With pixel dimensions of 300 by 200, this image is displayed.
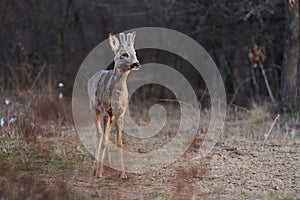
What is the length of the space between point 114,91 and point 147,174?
135cm

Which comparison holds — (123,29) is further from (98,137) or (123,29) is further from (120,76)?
(120,76)

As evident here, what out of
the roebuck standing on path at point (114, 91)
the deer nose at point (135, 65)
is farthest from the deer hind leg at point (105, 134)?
the deer nose at point (135, 65)

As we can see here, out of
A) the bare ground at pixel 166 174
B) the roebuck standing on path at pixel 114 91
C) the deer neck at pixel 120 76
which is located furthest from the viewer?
the deer neck at pixel 120 76

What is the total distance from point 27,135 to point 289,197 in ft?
18.4

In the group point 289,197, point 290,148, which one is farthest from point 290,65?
point 289,197

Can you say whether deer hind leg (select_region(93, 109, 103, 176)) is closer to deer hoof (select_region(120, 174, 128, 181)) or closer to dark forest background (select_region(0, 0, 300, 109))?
deer hoof (select_region(120, 174, 128, 181))

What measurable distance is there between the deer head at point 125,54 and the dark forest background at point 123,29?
9.63 m

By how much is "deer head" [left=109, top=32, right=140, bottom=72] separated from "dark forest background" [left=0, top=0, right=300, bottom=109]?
31.6 feet

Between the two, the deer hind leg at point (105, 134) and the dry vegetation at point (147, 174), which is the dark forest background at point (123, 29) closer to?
the dry vegetation at point (147, 174)

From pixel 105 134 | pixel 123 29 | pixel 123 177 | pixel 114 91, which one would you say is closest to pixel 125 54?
pixel 114 91

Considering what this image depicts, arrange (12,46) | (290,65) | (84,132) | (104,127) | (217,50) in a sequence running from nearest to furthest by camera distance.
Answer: (104,127)
(84,132)
(290,65)
(12,46)
(217,50)

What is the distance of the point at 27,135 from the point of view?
11953mm

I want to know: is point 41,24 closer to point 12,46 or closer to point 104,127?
point 12,46

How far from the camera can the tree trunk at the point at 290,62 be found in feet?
51.7
